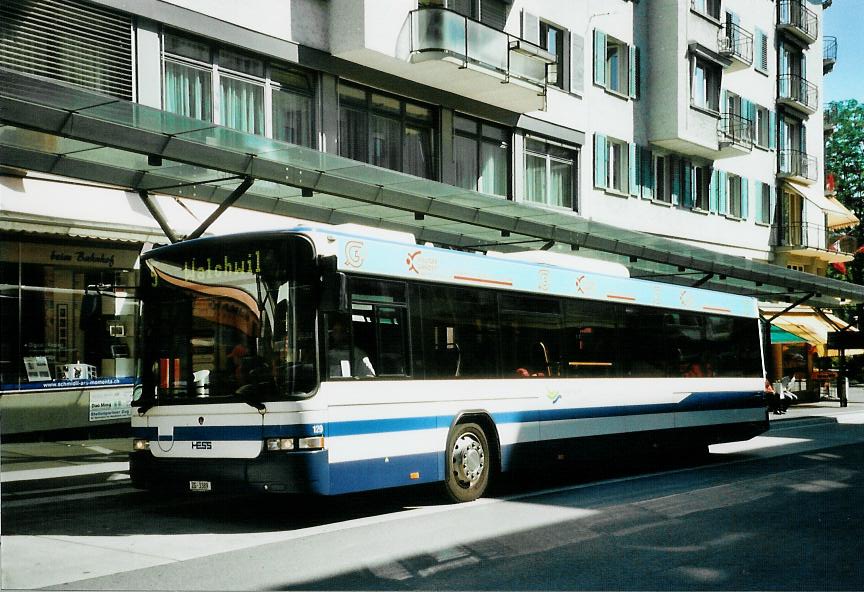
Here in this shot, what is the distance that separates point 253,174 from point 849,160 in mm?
56823

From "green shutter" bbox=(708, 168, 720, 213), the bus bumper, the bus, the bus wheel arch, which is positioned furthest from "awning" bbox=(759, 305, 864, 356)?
the bus bumper

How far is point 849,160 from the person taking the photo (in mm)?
62906

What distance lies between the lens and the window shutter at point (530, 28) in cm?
2598

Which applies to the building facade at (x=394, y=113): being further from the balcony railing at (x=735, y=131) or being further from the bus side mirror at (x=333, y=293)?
the bus side mirror at (x=333, y=293)

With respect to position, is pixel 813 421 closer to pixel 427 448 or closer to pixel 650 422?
pixel 650 422

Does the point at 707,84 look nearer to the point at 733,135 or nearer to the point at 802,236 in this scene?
the point at 733,135

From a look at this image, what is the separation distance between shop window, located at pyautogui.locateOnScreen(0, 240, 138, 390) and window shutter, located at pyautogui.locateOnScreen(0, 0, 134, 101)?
8.76 ft

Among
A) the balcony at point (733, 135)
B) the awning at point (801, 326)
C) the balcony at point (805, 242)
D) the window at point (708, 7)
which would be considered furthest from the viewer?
the balcony at point (805, 242)

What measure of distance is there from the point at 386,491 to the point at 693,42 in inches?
975

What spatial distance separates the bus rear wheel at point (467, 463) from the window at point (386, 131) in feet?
35.4

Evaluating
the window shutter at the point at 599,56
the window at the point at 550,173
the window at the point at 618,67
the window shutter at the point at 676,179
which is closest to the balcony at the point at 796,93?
the window shutter at the point at 676,179

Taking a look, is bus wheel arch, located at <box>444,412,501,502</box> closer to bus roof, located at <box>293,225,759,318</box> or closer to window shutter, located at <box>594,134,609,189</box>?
bus roof, located at <box>293,225,759,318</box>

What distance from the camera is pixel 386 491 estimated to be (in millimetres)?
13055

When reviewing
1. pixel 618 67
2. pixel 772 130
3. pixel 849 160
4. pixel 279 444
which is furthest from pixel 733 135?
pixel 849 160
